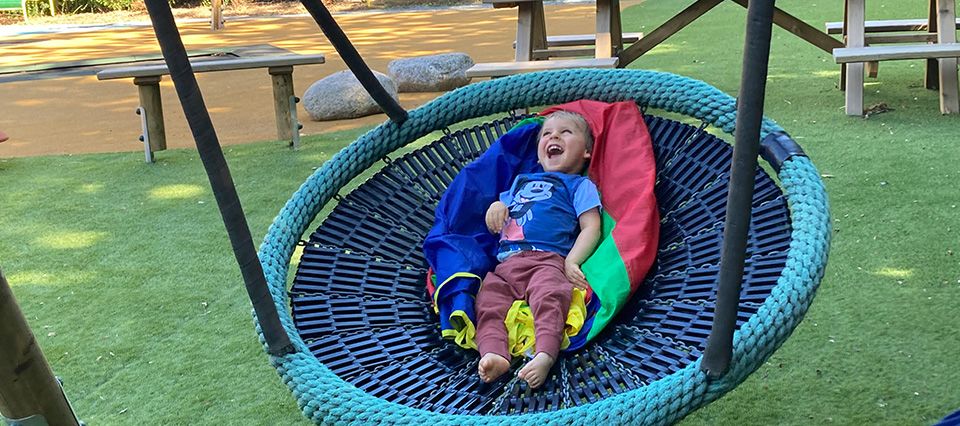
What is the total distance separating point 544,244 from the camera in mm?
2223

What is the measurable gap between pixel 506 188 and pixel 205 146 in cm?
108

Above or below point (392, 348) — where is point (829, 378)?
below

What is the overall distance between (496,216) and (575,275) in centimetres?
30

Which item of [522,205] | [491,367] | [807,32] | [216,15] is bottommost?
[491,367]

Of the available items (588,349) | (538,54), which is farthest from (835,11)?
(588,349)

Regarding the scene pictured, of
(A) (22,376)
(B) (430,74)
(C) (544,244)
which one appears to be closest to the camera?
(A) (22,376)

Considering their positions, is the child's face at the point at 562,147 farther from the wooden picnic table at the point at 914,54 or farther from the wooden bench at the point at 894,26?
the wooden bench at the point at 894,26

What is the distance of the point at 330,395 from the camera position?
1.63m

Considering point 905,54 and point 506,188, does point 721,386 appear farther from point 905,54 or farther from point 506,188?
point 905,54

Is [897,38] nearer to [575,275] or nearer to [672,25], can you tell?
[672,25]

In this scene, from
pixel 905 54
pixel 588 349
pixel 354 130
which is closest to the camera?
pixel 588 349

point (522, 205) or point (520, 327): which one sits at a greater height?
point (522, 205)

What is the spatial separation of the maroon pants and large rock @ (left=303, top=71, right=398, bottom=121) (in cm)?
351

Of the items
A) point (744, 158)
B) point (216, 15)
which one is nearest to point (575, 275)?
point (744, 158)
